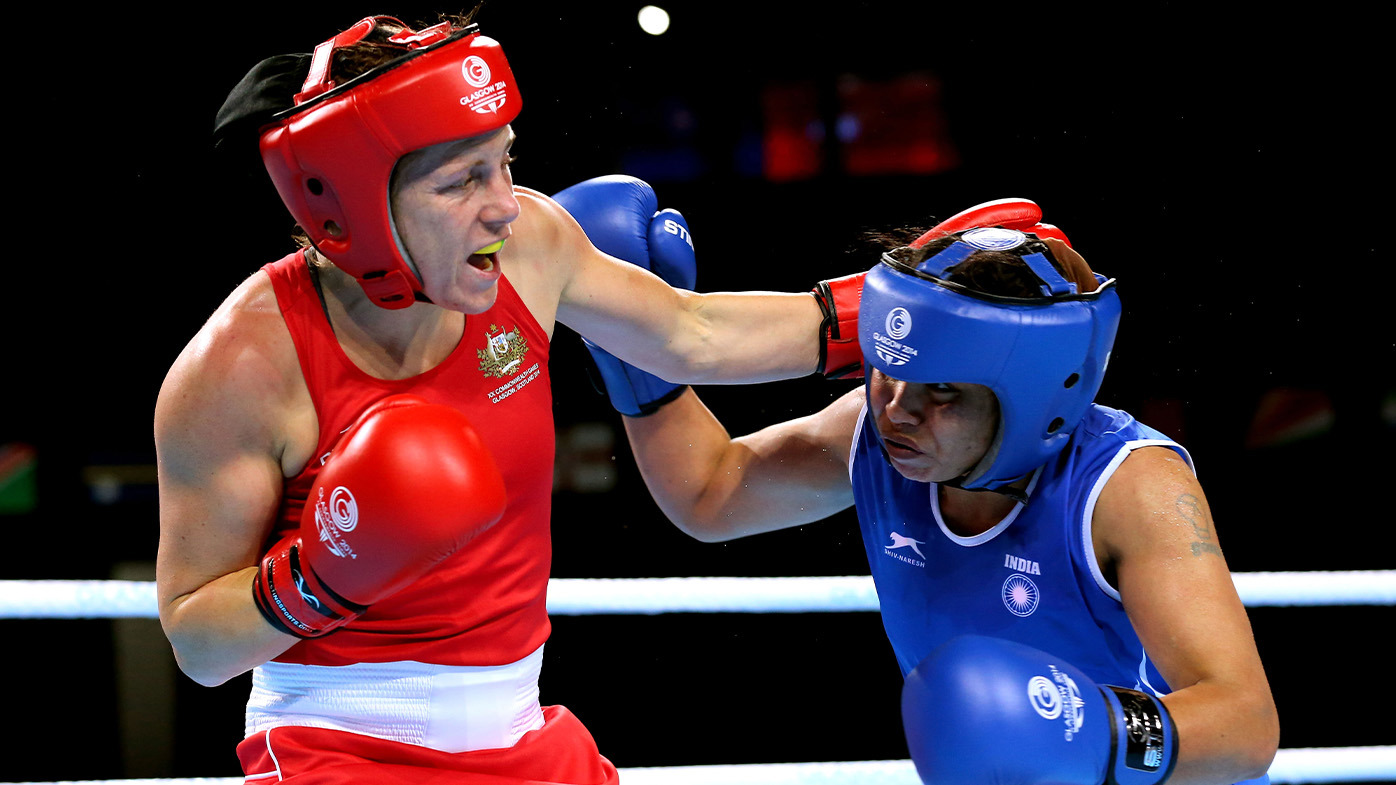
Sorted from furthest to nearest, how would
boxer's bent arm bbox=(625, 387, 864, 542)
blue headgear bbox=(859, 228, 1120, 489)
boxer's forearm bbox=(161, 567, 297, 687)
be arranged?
boxer's bent arm bbox=(625, 387, 864, 542), blue headgear bbox=(859, 228, 1120, 489), boxer's forearm bbox=(161, 567, 297, 687)

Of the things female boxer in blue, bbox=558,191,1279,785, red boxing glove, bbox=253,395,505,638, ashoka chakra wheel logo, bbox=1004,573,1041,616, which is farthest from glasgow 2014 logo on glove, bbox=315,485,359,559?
ashoka chakra wheel logo, bbox=1004,573,1041,616

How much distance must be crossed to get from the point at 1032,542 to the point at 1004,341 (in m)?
0.35

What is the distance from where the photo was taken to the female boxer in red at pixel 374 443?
1424mm

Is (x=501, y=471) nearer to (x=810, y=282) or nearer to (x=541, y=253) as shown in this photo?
(x=541, y=253)

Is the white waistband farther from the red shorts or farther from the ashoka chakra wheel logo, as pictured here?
the ashoka chakra wheel logo

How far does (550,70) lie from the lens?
4.19 m

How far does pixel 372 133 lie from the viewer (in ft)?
4.62

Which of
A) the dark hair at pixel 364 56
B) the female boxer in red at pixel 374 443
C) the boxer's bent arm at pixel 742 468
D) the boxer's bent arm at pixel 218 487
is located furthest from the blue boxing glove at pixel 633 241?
the boxer's bent arm at pixel 218 487

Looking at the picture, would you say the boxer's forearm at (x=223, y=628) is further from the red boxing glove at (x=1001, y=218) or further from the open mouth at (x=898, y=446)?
the red boxing glove at (x=1001, y=218)

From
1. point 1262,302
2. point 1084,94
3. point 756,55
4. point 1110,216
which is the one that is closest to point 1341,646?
point 1262,302

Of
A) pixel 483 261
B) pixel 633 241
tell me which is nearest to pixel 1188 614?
pixel 483 261

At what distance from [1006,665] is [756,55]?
141 inches

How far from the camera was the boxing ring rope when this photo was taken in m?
2.31

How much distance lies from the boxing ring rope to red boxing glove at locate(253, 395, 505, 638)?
39.4 inches
